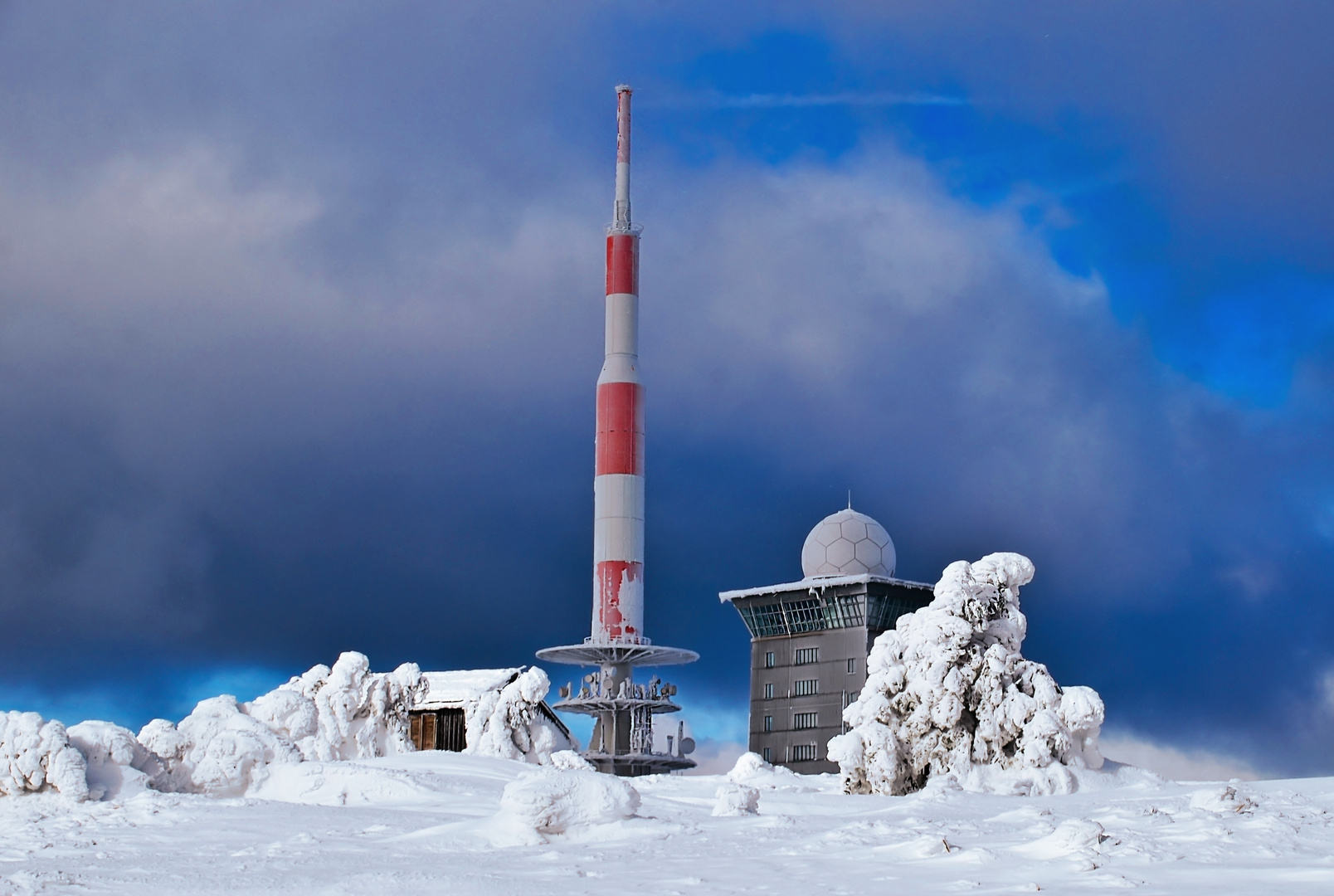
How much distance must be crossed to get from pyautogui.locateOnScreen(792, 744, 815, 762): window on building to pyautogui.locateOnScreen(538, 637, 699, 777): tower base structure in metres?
6.00

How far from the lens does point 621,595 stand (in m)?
71.4

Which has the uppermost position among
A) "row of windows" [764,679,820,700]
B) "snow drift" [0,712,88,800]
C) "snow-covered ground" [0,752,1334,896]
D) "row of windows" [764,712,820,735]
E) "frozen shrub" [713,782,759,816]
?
"row of windows" [764,679,820,700]

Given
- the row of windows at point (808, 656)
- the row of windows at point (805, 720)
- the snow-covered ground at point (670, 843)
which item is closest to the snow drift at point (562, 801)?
the snow-covered ground at point (670, 843)

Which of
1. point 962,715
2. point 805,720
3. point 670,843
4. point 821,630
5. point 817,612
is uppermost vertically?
point 817,612

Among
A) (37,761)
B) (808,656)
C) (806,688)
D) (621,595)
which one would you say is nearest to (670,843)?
(37,761)

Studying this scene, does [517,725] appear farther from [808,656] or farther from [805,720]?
[808,656]

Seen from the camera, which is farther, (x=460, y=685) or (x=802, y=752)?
(x=802, y=752)

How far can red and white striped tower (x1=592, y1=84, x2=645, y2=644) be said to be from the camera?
71.3m

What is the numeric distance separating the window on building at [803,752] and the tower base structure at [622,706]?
19.7ft

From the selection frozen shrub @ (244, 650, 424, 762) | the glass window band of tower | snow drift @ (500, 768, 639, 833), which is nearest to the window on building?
the glass window band of tower

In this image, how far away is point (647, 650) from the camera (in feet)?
234

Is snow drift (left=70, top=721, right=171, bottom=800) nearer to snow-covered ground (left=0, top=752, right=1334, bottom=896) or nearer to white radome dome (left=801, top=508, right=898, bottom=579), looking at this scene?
snow-covered ground (left=0, top=752, right=1334, bottom=896)

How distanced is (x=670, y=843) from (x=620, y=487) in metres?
46.9

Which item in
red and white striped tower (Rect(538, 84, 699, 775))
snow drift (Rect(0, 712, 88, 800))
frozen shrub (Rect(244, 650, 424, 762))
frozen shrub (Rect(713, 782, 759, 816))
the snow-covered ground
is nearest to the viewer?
the snow-covered ground
